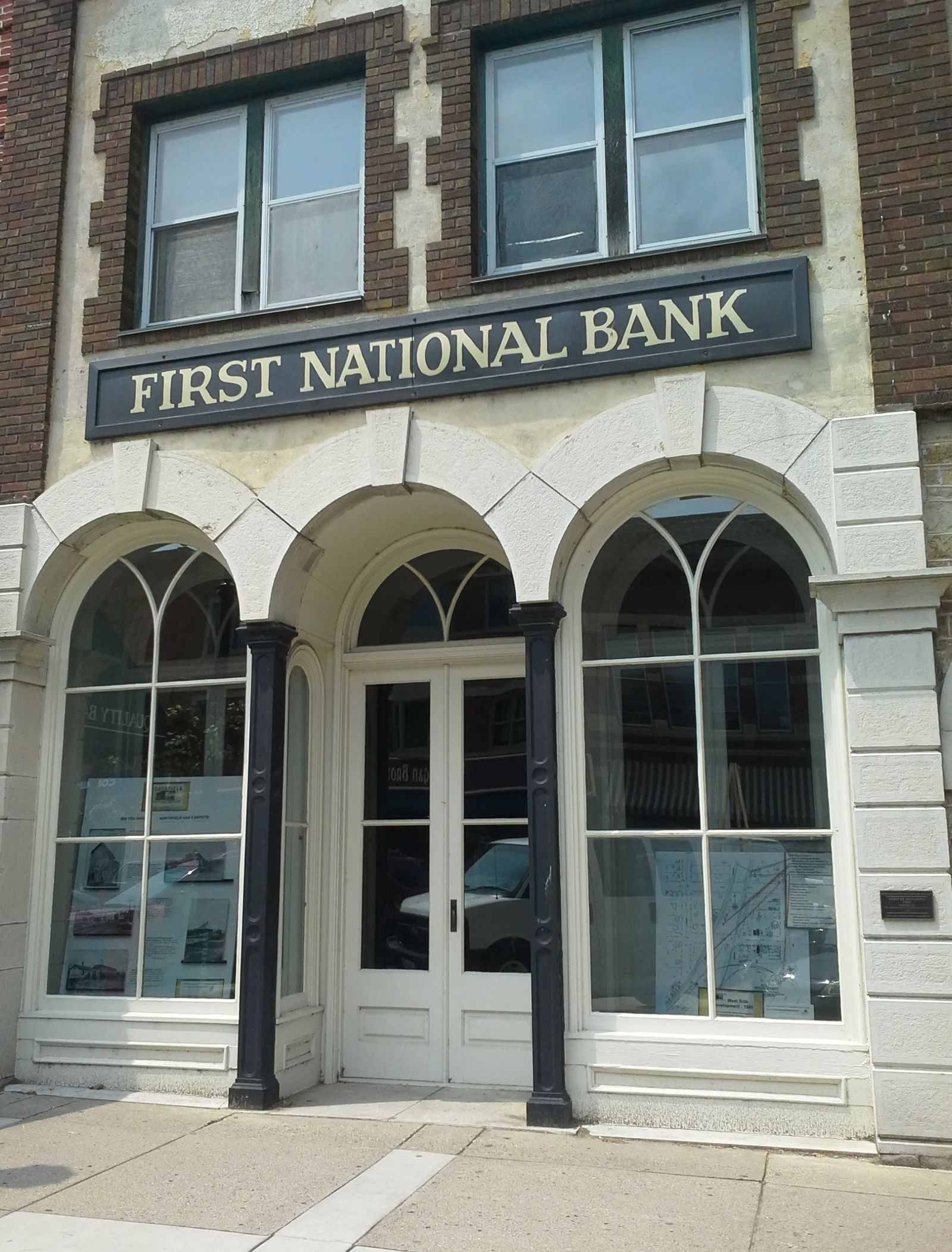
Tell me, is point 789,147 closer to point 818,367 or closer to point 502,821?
point 818,367

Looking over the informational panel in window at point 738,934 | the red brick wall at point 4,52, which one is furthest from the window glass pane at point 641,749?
the red brick wall at point 4,52

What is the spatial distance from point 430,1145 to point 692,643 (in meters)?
3.12

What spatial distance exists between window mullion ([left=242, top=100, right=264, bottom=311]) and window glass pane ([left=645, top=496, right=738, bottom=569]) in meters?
3.24

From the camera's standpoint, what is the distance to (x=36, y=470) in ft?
26.8

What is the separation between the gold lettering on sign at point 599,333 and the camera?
7.09 m

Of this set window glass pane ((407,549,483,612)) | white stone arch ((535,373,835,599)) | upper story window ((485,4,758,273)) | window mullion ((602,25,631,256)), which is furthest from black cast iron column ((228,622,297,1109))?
window mullion ((602,25,631,256))

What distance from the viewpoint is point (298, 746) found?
792 cm

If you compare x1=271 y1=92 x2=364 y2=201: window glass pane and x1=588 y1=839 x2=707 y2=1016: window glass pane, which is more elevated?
x1=271 y1=92 x2=364 y2=201: window glass pane

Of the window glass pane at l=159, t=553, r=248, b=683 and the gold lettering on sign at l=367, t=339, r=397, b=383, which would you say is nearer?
the gold lettering on sign at l=367, t=339, r=397, b=383

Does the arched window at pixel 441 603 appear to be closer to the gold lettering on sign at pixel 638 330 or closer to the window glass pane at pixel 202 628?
the window glass pane at pixel 202 628

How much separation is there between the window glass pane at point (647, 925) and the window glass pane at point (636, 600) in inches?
45.5

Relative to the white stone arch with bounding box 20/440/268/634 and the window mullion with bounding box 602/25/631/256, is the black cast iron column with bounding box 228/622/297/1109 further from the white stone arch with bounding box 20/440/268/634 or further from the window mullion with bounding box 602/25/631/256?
the window mullion with bounding box 602/25/631/256

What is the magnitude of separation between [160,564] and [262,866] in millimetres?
2378

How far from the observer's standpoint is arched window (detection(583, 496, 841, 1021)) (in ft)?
21.4
